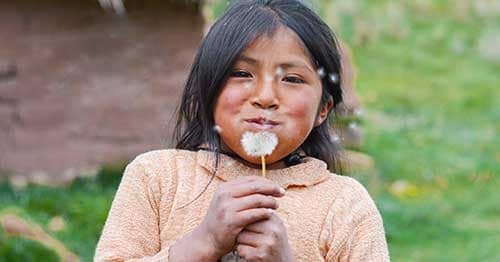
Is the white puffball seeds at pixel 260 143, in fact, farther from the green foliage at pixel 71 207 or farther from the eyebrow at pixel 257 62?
the green foliage at pixel 71 207

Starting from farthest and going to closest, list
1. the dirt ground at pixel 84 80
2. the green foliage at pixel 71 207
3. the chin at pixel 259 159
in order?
the dirt ground at pixel 84 80 → the green foliage at pixel 71 207 → the chin at pixel 259 159

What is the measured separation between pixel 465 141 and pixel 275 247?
7.01 metres

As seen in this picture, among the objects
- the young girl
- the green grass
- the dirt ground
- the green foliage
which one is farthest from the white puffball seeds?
the dirt ground

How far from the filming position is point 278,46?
2.74m

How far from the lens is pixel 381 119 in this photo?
9.77 m

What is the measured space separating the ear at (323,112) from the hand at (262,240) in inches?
16.9

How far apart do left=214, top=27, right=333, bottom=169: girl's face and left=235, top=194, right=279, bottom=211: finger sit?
8.7 inches

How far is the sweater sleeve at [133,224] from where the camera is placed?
273 centimetres

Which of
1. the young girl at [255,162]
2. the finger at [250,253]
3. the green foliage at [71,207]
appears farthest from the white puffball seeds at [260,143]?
the green foliage at [71,207]

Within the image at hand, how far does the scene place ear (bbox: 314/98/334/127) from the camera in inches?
114

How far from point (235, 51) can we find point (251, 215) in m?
0.40

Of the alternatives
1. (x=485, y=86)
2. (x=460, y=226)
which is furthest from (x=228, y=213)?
(x=485, y=86)

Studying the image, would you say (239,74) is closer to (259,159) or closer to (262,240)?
(259,159)

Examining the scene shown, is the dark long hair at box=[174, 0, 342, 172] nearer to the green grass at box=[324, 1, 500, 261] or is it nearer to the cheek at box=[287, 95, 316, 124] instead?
the cheek at box=[287, 95, 316, 124]
